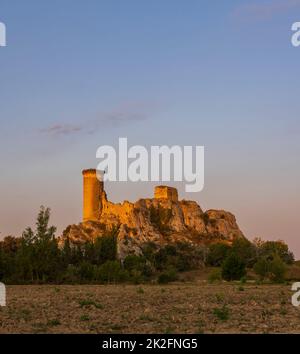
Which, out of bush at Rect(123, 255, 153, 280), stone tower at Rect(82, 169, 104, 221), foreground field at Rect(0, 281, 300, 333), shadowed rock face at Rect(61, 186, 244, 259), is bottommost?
bush at Rect(123, 255, 153, 280)

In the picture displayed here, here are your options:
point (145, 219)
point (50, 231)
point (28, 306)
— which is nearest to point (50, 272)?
point (50, 231)

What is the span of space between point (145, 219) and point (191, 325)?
11405 cm

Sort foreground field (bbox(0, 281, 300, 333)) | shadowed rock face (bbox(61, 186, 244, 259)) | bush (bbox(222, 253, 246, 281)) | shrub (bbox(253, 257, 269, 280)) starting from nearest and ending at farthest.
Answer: foreground field (bbox(0, 281, 300, 333)) → shrub (bbox(253, 257, 269, 280)) → bush (bbox(222, 253, 246, 281)) → shadowed rock face (bbox(61, 186, 244, 259))

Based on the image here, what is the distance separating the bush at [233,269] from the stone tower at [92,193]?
266 ft

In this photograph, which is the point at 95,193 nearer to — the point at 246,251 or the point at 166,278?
the point at 246,251

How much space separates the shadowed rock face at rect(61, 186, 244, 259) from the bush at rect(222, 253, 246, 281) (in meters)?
52.7

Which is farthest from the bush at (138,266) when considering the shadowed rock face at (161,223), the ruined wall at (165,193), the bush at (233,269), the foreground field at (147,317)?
the ruined wall at (165,193)

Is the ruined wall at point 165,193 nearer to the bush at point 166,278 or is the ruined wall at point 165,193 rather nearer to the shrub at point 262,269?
the shrub at point 262,269

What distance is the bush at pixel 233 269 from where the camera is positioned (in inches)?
2532

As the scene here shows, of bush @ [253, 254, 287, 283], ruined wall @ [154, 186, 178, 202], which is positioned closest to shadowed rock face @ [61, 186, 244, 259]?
ruined wall @ [154, 186, 178, 202]

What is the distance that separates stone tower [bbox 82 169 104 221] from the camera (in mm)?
146000

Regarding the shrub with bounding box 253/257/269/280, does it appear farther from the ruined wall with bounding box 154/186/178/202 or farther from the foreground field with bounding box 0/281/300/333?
the ruined wall with bounding box 154/186/178/202

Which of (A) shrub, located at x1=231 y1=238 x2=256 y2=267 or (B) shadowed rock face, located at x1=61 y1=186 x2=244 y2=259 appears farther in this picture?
(B) shadowed rock face, located at x1=61 y1=186 x2=244 y2=259
